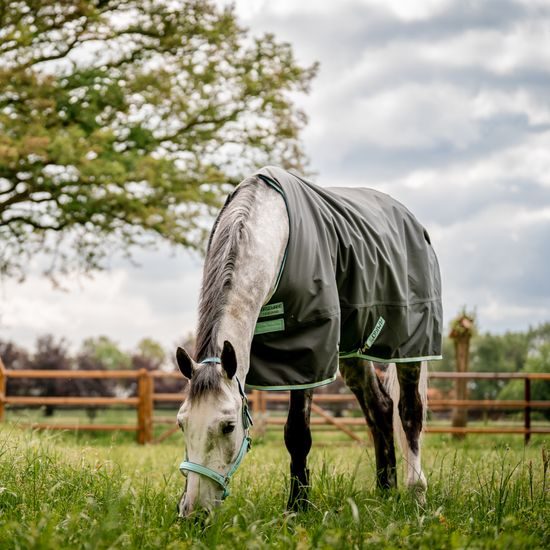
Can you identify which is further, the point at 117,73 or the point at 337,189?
the point at 117,73

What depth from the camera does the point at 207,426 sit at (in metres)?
2.79

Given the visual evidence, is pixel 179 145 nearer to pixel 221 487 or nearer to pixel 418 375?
pixel 418 375

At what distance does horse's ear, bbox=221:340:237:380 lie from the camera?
2.80 metres

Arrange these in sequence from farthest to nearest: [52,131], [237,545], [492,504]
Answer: [52,131] → [492,504] → [237,545]

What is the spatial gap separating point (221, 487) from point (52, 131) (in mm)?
10209

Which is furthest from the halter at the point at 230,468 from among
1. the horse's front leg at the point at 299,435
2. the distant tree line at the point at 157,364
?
the distant tree line at the point at 157,364

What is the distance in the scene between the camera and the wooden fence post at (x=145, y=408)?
1195 cm

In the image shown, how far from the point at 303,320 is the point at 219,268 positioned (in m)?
0.60

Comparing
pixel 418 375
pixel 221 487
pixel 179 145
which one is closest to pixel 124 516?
pixel 221 487

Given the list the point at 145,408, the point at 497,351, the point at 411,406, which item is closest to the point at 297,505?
the point at 411,406

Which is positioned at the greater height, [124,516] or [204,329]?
[204,329]

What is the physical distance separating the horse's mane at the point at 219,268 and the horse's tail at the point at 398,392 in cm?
195

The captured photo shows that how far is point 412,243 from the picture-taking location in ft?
16.1

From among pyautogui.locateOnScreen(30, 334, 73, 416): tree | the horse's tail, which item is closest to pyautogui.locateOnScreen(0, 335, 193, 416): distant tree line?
pyautogui.locateOnScreen(30, 334, 73, 416): tree
